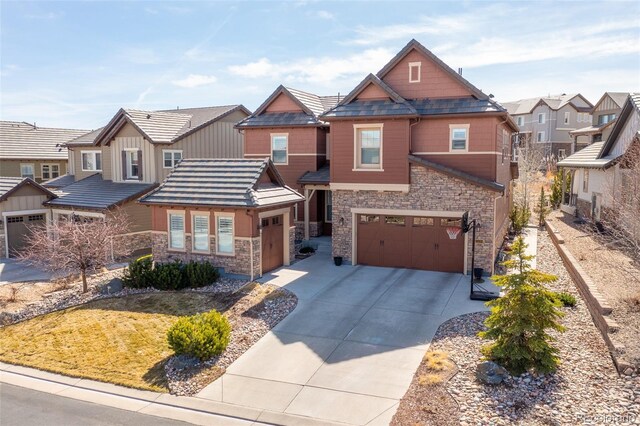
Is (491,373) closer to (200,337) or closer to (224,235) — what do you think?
(200,337)

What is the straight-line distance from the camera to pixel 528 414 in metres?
9.66

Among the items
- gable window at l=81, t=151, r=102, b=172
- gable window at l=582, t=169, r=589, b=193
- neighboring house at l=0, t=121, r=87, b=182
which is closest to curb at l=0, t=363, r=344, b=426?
gable window at l=81, t=151, r=102, b=172

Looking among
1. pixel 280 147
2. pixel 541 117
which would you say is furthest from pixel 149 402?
pixel 541 117

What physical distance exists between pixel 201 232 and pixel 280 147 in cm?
952

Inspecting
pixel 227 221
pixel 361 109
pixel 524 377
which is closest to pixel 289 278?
pixel 227 221

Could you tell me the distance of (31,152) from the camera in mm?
38719

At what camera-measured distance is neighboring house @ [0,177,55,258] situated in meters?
26.0

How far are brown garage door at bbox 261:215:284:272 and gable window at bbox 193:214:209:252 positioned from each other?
2.30 meters

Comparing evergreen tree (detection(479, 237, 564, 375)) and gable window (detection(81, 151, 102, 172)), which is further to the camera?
gable window (detection(81, 151, 102, 172))

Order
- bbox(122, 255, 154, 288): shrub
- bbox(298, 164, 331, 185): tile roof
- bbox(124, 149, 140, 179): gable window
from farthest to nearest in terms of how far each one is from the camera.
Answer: bbox(124, 149, 140, 179): gable window → bbox(298, 164, 331, 185): tile roof → bbox(122, 255, 154, 288): shrub

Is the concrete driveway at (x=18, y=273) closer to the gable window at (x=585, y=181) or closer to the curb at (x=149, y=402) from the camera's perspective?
the curb at (x=149, y=402)

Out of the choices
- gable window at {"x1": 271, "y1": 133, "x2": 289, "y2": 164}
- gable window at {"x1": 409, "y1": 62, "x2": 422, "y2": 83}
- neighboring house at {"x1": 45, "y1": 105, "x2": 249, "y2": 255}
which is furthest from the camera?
gable window at {"x1": 271, "y1": 133, "x2": 289, "y2": 164}

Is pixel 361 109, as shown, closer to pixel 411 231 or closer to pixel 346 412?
pixel 411 231

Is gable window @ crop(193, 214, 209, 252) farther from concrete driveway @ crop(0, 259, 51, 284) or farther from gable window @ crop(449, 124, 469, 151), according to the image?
gable window @ crop(449, 124, 469, 151)
